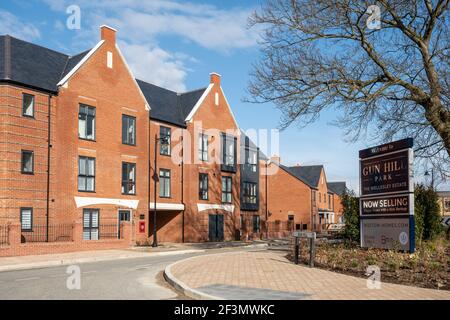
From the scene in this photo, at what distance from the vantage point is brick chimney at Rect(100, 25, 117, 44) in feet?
104

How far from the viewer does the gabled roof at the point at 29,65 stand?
87.5ft

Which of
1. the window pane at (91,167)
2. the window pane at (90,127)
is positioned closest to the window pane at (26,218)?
the window pane at (91,167)

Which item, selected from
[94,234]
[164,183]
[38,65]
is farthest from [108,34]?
[94,234]

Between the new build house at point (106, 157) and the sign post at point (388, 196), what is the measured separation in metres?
15.3

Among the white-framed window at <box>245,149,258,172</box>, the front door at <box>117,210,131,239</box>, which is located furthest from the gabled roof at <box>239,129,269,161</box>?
the front door at <box>117,210,131,239</box>

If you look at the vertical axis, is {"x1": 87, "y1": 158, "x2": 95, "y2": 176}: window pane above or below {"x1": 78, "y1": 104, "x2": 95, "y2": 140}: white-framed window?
below

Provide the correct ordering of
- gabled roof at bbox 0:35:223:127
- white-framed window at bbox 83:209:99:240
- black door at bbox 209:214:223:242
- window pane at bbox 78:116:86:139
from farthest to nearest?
1. black door at bbox 209:214:223:242
2. window pane at bbox 78:116:86:139
3. white-framed window at bbox 83:209:99:240
4. gabled roof at bbox 0:35:223:127

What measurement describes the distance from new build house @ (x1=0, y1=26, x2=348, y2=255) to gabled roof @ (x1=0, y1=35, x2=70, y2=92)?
81 millimetres

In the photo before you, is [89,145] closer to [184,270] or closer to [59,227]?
[59,227]

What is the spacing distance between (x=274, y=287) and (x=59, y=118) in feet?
68.2

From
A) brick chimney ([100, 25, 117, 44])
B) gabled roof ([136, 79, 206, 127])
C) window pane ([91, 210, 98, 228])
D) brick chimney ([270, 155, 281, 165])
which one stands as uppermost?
brick chimney ([100, 25, 117, 44])

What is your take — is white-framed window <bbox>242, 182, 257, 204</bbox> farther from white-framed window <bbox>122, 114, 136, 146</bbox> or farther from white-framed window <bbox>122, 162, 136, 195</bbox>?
white-framed window <bbox>122, 114, 136, 146</bbox>

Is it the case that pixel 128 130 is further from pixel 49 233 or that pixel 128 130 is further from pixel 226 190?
pixel 226 190

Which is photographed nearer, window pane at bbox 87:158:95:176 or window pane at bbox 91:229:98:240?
window pane at bbox 91:229:98:240
